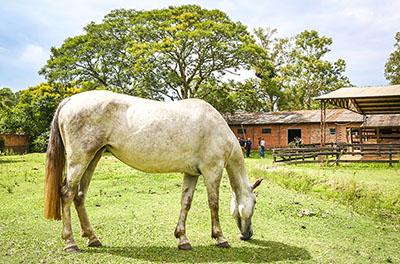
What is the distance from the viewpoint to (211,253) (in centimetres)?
568

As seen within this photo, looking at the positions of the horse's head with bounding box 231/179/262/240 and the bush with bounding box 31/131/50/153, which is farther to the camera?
the bush with bounding box 31/131/50/153

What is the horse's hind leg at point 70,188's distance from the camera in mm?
5582

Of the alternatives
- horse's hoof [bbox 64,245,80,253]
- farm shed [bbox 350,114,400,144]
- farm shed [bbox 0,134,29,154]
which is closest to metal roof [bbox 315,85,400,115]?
farm shed [bbox 350,114,400,144]

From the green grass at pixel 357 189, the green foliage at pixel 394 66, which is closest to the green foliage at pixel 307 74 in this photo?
the green foliage at pixel 394 66

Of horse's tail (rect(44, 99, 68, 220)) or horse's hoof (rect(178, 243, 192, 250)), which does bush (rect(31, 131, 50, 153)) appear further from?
horse's hoof (rect(178, 243, 192, 250))

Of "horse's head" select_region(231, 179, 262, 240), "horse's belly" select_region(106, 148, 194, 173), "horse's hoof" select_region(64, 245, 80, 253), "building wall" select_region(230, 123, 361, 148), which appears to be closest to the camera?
"horse's hoof" select_region(64, 245, 80, 253)

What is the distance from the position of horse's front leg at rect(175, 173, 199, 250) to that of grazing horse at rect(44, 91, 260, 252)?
14 mm

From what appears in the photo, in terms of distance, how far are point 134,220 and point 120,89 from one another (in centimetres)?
3354

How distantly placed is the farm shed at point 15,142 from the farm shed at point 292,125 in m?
20.2

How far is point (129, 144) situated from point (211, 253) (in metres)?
1.96

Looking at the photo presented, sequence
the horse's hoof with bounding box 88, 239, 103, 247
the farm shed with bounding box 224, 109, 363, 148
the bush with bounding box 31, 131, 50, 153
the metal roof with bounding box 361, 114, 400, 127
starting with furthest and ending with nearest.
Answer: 1. the bush with bounding box 31, 131, 50, 153
2. the farm shed with bounding box 224, 109, 363, 148
3. the metal roof with bounding box 361, 114, 400, 127
4. the horse's hoof with bounding box 88, 239, 103, 247

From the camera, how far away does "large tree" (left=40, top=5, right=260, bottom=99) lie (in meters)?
34.7

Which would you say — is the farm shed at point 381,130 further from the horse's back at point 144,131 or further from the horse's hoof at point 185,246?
the horse's hoof at point 185,246

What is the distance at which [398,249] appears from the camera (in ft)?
20.7
